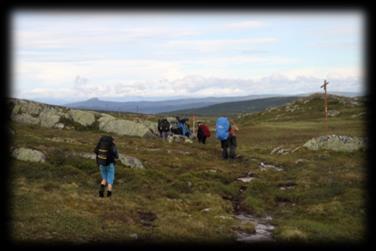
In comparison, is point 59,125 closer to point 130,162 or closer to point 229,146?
point 229,146

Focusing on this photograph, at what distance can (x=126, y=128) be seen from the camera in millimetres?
63656

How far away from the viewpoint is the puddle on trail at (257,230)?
19328 millimetres

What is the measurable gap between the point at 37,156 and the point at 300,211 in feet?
58.8

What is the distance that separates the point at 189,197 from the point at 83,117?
42872 millimetres

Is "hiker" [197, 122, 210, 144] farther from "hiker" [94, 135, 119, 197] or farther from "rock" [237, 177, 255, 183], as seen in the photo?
"hiker" [94, 135, 119, 197]

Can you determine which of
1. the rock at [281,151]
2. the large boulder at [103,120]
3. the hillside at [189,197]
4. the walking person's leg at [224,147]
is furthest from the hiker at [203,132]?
the large boulder at [103,120]

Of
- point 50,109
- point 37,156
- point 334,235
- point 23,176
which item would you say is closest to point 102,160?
point 23,176

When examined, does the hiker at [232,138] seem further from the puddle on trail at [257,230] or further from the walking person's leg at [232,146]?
the puddle on trail at [257,230]

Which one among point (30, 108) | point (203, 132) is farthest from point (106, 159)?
point (30, 108)

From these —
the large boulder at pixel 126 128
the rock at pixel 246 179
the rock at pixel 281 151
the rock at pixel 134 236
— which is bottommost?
the rock at pixel 246 179

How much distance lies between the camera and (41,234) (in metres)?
17.6

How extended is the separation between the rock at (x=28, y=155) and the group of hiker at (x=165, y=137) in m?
7.63

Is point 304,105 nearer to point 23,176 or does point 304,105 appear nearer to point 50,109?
point 50,109

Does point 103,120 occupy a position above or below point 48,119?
below
